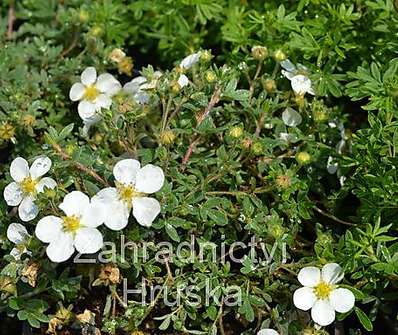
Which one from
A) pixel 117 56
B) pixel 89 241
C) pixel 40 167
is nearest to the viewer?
pixel 89 241

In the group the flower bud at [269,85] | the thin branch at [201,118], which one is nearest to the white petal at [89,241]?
the thin branch at [201,118]

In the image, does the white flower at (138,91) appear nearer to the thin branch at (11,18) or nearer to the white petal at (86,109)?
the white petal at (86,109)

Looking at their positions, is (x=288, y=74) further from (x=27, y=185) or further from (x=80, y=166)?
(x=27, y=185)

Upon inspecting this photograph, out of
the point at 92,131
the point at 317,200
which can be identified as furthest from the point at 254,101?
the point at 92,131

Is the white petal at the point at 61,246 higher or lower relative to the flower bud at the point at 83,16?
lower

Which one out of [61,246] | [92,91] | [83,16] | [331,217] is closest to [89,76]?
[92,91]
